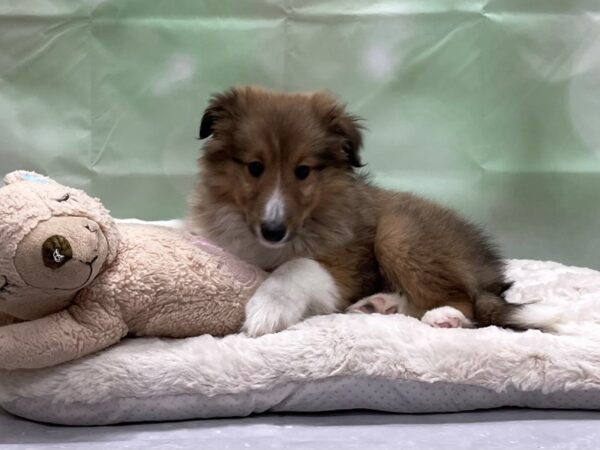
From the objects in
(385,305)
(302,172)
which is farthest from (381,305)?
(302,172)

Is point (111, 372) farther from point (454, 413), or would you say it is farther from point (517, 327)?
point (517, 327)

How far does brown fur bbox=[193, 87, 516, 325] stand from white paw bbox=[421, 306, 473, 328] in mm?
126

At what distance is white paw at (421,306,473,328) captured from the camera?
2844mm

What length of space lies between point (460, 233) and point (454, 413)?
1.12 meters

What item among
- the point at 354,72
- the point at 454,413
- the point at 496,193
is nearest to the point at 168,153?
the point at 354,72

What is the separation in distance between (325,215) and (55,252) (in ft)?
4.47

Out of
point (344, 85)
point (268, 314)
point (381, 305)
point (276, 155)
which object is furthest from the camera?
point (344, 85)

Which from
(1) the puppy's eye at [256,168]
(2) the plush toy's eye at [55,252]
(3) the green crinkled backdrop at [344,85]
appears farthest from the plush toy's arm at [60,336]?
(3) the green crinkled backdrop at [344,85]

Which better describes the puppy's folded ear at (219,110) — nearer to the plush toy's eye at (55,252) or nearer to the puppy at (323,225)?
the puppy at (323,225)

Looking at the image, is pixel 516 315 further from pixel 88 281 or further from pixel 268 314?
pixel 88 281

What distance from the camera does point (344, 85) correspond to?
15.7 feet

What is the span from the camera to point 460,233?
10.9ft

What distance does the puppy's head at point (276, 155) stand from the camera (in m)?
2.95

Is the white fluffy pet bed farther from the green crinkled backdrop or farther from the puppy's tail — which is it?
the green crinkled backdrop
